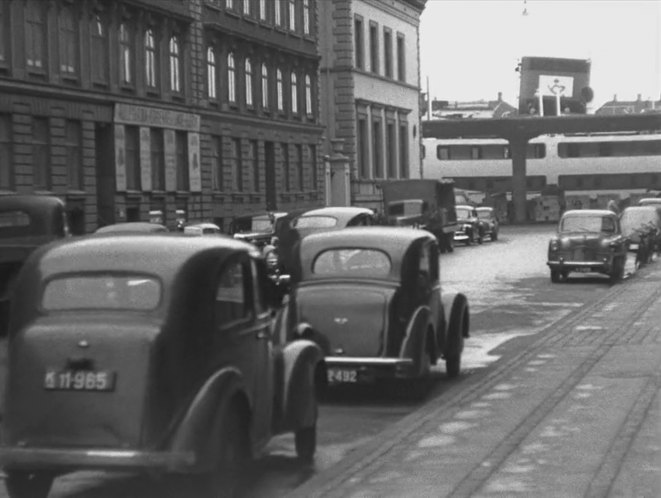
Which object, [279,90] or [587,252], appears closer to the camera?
[587,252]

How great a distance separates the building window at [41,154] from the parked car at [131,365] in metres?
32.1

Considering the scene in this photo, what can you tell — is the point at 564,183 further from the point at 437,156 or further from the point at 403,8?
the point at 403,8

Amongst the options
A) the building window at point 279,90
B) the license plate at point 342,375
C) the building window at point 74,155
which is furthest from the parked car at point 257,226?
the license plate at point 342,375

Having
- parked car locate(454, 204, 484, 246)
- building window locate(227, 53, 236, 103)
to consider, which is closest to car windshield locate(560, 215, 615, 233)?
building window locate(227, 53, 236, 103)

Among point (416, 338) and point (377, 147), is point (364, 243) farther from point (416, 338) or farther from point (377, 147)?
point (377, 147)

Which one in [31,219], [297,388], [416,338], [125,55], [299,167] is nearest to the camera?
[297,388]

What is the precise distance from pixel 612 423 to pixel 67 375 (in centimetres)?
548

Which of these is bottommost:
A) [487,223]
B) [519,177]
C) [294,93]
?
[487,223]

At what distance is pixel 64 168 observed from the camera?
43781 mm

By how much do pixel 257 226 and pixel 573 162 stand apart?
7750 cm

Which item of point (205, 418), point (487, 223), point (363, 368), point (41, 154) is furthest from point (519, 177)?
point (205, 418)

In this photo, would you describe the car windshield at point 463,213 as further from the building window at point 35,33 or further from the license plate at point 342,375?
the license plate at point 342,375

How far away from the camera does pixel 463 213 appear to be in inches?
2657

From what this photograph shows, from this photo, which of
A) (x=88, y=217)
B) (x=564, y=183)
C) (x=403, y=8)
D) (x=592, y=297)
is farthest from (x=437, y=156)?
(x=592, y=297)
